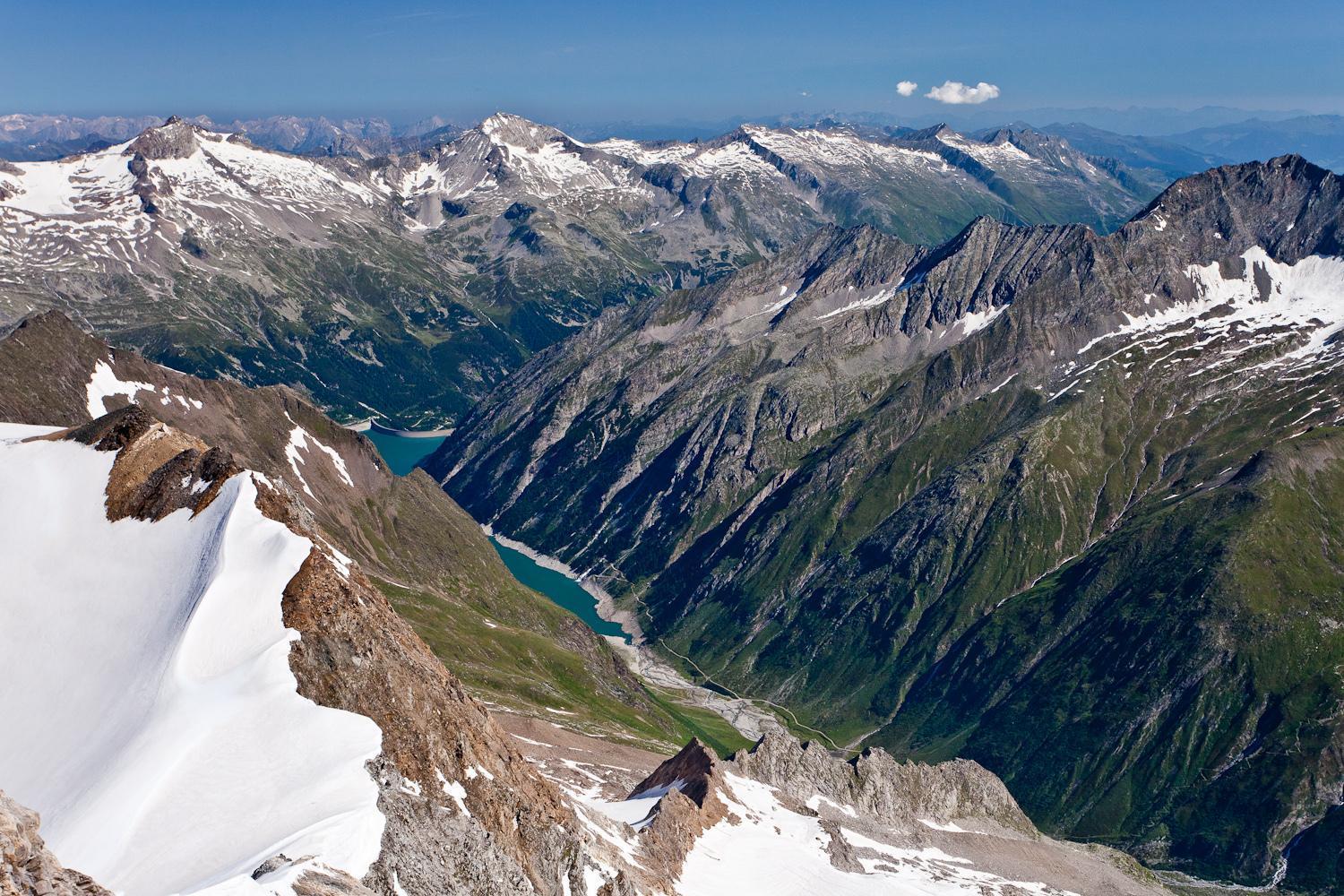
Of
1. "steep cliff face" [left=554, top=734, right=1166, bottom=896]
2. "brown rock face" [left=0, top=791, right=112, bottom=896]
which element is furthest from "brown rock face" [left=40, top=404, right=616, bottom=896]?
"steep cliff face" [left=554, top=734, right=1166, bottom=896]

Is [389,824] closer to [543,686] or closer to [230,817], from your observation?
[230,817]

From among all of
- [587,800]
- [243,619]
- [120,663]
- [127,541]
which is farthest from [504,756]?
[587,800]

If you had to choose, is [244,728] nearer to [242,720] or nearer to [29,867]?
[242,720]

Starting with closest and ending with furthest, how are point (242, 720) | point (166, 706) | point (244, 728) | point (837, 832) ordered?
1. point (244, 728)
2. point (242, 720)
3. point (166, 706)
4. point (837, 832)

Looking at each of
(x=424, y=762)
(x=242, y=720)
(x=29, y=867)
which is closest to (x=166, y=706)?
(x=242, y=720)

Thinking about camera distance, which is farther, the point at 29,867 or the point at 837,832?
the point at 837,832

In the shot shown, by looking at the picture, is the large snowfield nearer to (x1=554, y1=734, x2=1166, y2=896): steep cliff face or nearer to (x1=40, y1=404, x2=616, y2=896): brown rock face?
(x1=40, y1=404, x2=616, y2=896): brown rock face
